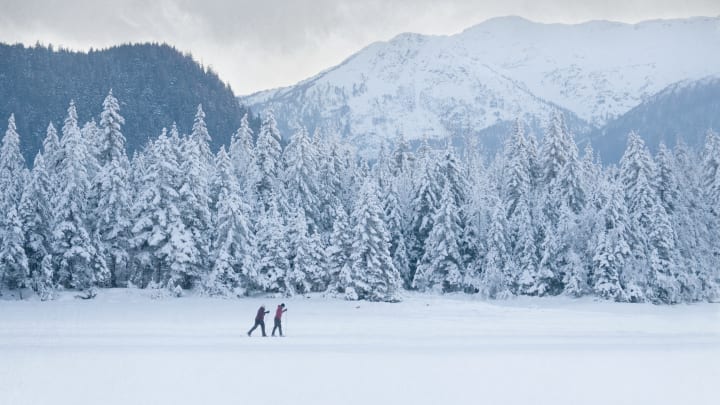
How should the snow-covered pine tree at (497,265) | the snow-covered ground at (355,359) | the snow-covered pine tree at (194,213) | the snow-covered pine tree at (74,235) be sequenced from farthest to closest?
the snow-covered pine tree at (497,265) < the snow-covered pine tree at (194,213) < the snow-covered pine tree at (74,235) < the snow-covered ground at (355,359)

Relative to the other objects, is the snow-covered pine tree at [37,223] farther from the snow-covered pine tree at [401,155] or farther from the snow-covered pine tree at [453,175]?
the snow-covered pine tree at [401,155]

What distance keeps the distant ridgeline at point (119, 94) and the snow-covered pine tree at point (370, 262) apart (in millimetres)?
131695

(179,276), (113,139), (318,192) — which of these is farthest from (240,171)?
(179,276)

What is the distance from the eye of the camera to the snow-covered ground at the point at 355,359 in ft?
46.6

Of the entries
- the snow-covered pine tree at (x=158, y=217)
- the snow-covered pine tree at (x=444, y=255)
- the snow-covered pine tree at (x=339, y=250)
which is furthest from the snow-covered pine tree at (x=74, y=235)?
the snow-covered pine tree at (x=444, y=255)

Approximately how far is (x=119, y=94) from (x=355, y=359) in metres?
183

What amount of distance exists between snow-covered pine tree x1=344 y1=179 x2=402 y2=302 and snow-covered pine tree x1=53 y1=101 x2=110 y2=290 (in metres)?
17.7

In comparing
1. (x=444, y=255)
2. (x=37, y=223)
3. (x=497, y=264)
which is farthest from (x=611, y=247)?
(x=37, y=223)

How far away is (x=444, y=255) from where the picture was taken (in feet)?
170

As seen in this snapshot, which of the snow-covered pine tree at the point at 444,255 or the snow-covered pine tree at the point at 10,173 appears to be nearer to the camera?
the snow-covered pine tree at the point at 10,173

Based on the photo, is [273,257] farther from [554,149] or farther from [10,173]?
[554,149]

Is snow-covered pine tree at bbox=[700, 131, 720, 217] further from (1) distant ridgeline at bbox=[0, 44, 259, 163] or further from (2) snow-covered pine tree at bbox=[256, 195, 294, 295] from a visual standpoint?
(1) distant ridgeline at bbox=[0, 44, 259, 163]

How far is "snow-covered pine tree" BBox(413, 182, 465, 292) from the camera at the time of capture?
171 ft

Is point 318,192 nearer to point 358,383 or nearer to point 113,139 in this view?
point 113,139
